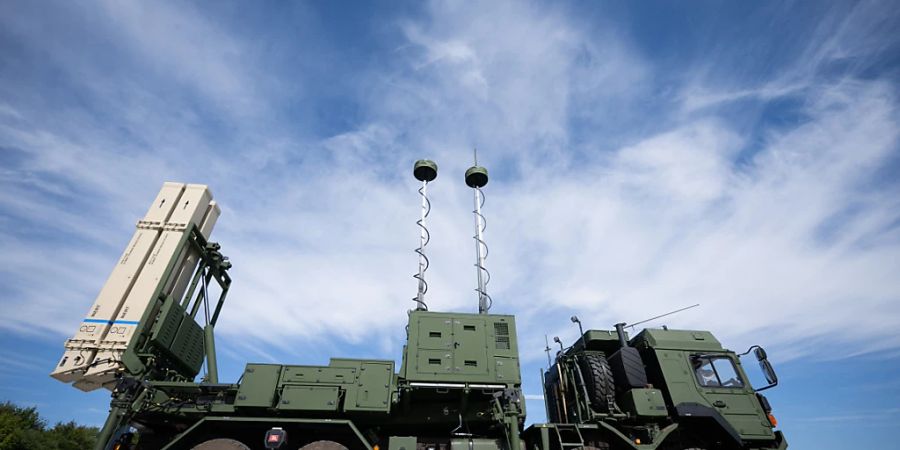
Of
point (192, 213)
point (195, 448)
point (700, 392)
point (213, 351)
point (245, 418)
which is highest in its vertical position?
point (192, 213)

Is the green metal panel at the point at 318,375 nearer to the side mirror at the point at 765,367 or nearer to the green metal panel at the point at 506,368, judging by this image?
the green metal panel at the point at 506,368

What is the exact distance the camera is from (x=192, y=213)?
877 centimetres

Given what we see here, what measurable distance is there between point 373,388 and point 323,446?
44.3 inches

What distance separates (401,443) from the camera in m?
6.83

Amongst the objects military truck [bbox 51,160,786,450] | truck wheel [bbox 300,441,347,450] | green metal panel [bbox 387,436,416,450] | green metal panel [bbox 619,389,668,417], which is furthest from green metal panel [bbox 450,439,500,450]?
green metal panel [bbox 619,389,668,417]

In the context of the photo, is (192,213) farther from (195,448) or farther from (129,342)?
(195,448)

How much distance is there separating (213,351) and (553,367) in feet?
25.1

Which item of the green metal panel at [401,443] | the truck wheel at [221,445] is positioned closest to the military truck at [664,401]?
the green metal panel at [401,443]

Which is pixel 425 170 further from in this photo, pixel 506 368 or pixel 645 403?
pixel 645 403

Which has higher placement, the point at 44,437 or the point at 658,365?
the point at 44,437

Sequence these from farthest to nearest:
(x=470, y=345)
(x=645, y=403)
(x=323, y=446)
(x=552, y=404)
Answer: (x=552, y=404)
(x=645, y=403)
(x=470, y=345)
(x=323, y=446)

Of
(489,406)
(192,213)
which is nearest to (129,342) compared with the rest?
(192,213)

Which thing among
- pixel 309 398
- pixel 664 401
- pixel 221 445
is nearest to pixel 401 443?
pixel 309 398

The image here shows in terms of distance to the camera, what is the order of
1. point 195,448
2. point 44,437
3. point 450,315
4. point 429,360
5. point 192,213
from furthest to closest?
point 44,437, point 192,213, point 450,315, point 429,360, point 195,448
